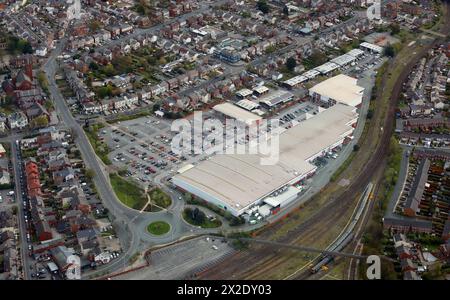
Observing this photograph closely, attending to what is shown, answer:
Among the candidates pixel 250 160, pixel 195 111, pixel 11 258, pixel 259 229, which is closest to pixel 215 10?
pixel 195 111

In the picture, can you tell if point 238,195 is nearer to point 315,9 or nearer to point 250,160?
point 250,160

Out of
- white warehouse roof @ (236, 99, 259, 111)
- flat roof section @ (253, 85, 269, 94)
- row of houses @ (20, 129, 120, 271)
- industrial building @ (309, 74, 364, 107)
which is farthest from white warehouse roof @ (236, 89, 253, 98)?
row of houses @ (20, 129, 120, 271)

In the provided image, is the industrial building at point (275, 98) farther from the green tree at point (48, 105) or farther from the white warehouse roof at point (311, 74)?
the green tree at point (48, 105)

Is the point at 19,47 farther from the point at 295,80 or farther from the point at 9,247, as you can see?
the point at 9,247

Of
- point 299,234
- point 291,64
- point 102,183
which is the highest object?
point 291,64

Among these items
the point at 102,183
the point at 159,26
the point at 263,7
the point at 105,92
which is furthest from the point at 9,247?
the point at 263,7

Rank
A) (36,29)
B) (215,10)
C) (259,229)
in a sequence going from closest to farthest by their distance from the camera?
(259,229), (36,29), (215,10)
